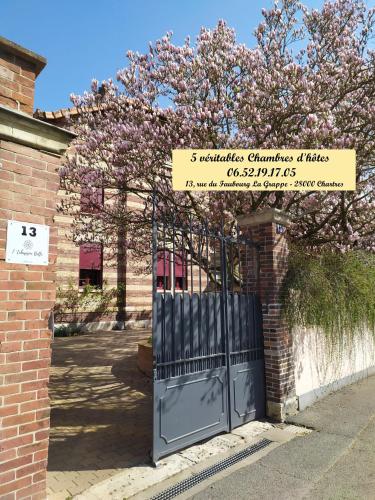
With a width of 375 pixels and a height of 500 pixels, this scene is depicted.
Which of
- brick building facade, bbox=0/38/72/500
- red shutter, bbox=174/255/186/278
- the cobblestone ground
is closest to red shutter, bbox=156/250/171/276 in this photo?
red shutter, bbox=174/255/186/278

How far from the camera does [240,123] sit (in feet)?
22.8

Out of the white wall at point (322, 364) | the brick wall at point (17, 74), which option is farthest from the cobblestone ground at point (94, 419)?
the brick wall at point (17, 74)

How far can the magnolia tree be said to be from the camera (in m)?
6.80

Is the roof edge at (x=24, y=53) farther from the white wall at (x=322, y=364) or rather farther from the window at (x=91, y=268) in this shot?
the window at (x=91, y=268)

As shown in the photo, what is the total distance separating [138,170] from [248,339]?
15.1 ft

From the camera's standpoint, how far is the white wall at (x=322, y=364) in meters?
6.27

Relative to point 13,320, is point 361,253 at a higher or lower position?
higher

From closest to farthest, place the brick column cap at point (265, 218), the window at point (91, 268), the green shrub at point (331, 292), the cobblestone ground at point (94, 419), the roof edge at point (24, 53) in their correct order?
the roof edge at point (24, 53) → the cobblestone ground at point (94, 419) → the brick column cap at point (265, 218) → the green shrub at point (331, 292) → the window at point (91, 268)

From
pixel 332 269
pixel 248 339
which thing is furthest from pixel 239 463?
pixel 332 269

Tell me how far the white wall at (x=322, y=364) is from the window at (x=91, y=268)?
12458 millimetres

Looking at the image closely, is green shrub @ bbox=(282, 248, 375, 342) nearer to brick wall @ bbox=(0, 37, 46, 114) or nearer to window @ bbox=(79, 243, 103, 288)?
brick wall @ bbox=(0, 37, 46, 114)

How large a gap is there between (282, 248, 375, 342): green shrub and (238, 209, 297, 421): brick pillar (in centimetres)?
25

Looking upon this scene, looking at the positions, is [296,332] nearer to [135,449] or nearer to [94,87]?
[135,449]

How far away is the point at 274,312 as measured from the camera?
5887 mm
